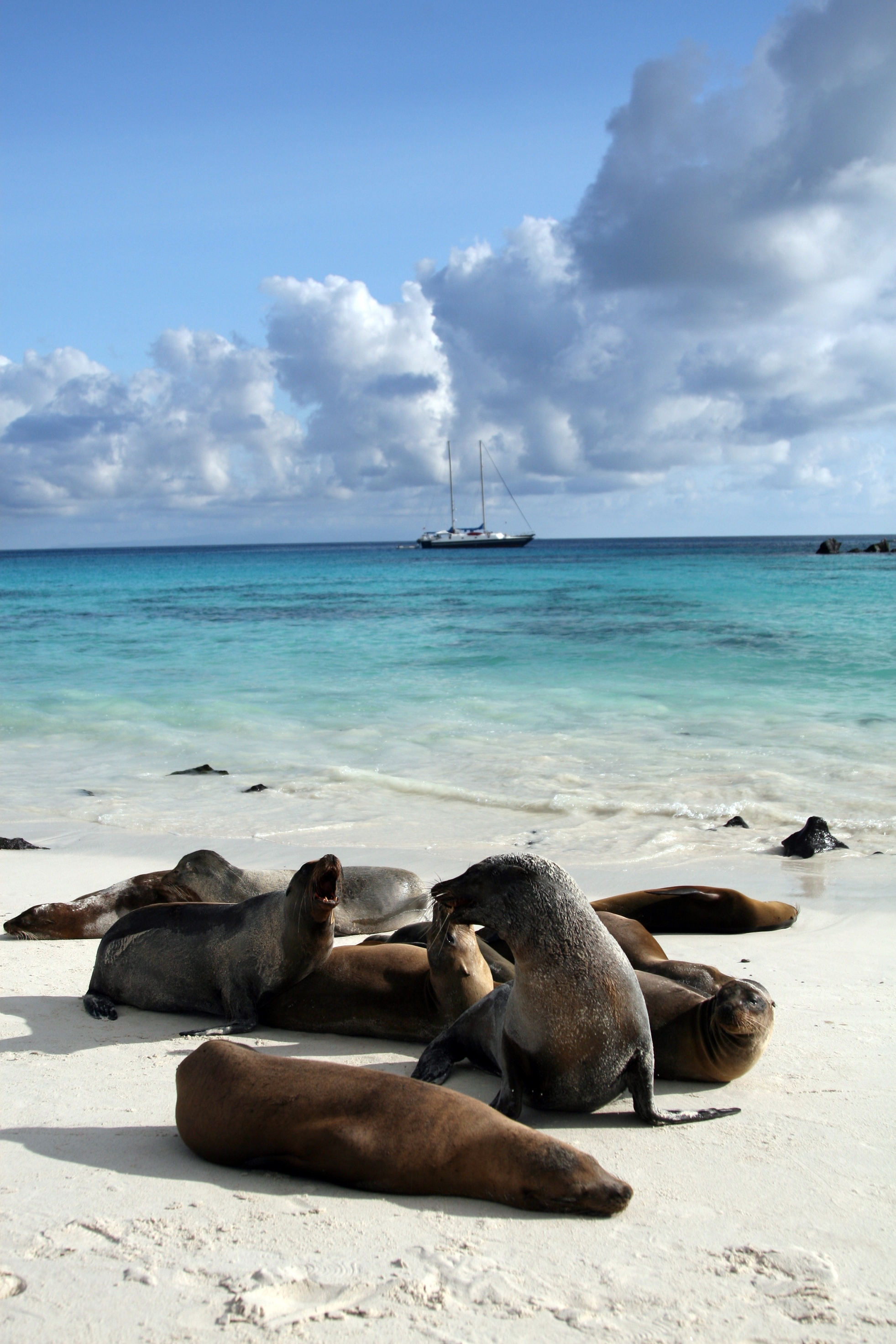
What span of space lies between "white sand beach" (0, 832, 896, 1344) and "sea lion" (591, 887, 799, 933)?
1618mm

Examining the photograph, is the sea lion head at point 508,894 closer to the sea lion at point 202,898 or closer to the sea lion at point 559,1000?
the sea lion at point 559,1000

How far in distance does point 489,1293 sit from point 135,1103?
166 cm

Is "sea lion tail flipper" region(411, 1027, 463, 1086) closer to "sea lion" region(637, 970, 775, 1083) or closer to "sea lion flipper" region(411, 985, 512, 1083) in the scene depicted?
"sea lion flipper" region(411, 985, 512, 1083)

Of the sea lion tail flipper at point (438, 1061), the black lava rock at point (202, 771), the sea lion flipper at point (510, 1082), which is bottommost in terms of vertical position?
the black lava rock at point (202, 771)

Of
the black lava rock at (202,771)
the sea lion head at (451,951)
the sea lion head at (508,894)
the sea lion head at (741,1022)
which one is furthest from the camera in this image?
the black lava rock at (202,771)

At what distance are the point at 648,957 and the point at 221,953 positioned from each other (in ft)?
6.47

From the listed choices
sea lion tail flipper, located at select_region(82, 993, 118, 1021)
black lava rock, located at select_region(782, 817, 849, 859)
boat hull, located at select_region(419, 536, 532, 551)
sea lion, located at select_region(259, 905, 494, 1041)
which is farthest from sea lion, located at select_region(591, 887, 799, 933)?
boat hull, located at select_region(419, 536, 532, 551)

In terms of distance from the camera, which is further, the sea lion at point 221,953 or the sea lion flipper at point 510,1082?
the sea lion at point 221,953

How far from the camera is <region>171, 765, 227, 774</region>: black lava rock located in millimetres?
10945

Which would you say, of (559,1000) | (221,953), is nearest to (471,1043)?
(559,1000)

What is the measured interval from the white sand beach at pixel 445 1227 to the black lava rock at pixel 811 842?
339cm

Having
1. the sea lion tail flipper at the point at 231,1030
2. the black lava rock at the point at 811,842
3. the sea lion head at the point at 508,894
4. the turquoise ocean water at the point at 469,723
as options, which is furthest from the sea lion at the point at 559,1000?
the black lava rock at the point at 811,842

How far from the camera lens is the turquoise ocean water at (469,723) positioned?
9.05 metres

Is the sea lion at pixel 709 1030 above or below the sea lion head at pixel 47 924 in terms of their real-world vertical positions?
above
